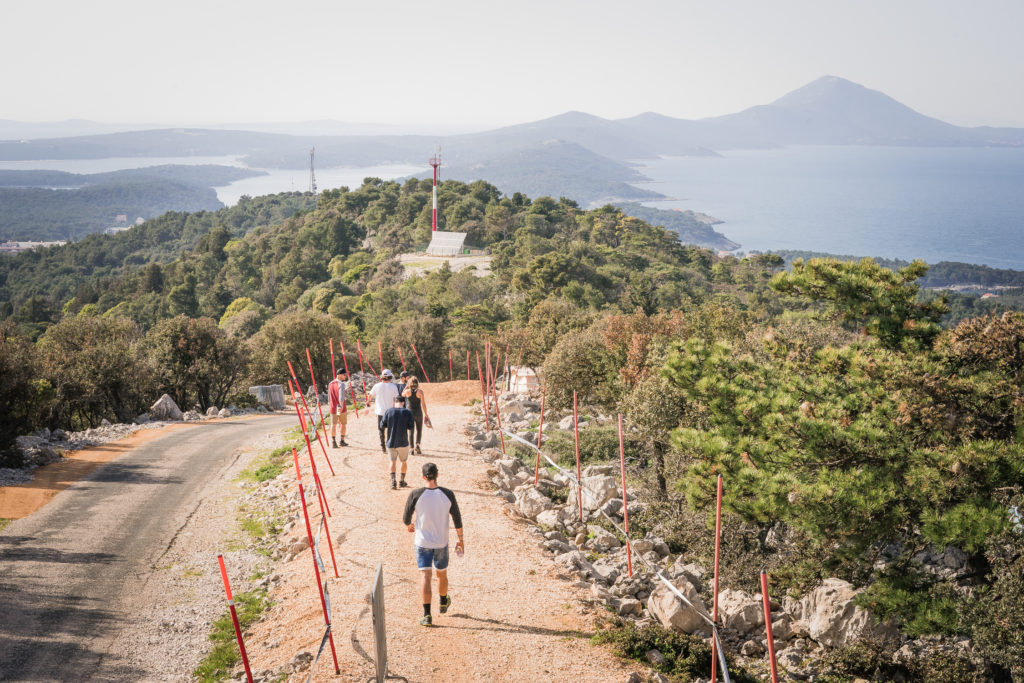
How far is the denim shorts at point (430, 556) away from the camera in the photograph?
839 cm

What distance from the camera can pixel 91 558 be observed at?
11.9 meters

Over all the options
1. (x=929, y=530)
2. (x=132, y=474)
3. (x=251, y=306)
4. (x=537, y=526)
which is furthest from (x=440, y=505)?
(x=251, y=306)

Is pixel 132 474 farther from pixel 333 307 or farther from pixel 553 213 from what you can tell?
pixel 553 213

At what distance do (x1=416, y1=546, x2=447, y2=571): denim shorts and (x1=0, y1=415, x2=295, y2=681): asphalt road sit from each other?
376cm

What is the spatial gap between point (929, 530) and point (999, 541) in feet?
2.39

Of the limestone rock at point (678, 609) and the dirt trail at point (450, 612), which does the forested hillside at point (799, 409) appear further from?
the dirt trail at point (450, 612)

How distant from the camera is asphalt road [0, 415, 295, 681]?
8.80 m

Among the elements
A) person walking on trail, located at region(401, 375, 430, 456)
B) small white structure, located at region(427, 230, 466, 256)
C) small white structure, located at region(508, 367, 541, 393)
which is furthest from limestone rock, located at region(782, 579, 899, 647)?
small white structure, located at region(427, 230, 466, 256)

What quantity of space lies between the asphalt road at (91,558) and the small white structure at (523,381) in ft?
39.9

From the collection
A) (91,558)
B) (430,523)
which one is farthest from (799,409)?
(91,558)

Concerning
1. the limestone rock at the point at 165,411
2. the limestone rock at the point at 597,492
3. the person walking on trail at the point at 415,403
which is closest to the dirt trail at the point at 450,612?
the person walking on trail at the point at 415,403

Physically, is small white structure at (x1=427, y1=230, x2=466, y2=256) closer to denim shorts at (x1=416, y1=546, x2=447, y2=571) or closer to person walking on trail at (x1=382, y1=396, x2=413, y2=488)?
person walking on trail at (x1=382, y1=396, x2=413, y2=488)

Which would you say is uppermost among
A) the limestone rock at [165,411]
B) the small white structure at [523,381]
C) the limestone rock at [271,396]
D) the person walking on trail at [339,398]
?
the person walking on trail at [339,398]

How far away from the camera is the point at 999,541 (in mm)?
8352
